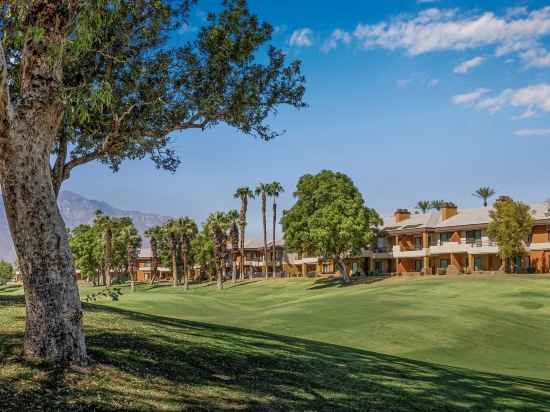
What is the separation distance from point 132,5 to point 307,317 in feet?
95.4

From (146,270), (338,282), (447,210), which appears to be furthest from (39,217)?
(146,270)

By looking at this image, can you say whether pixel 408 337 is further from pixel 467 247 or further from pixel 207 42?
pixel 467 247

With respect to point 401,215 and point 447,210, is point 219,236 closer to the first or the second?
point 401,215

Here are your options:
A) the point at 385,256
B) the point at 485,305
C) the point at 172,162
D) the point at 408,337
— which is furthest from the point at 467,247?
the point at 172,162

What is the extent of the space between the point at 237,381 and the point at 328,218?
62.4m

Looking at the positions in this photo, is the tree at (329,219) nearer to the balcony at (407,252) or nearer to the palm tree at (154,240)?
the balcony at (407,252)

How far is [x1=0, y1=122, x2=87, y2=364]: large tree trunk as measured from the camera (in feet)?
35.6

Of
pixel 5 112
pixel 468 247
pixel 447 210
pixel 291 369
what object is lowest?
pixel 291 369

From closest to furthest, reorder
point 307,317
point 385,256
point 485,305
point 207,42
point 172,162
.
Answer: point 207,42, point 172,162, point 307,317, point 485,305, point 385,256

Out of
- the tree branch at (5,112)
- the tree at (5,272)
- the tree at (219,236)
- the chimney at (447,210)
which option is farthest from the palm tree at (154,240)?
the tree branch at (5,112)

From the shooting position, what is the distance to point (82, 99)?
1147 cm

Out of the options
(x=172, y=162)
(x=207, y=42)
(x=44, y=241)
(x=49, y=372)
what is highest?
(x=207, y=42)

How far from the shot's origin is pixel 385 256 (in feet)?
303

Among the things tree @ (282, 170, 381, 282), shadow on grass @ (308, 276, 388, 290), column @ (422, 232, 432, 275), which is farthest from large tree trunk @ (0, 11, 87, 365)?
column @ (422, 232, 432, 275)
